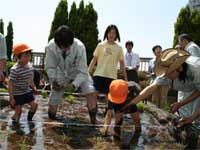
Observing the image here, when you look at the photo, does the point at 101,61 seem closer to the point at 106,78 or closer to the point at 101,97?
the point at 106,78

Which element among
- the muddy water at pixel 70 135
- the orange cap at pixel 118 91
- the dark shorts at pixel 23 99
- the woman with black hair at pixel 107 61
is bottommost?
the muddy water at pixel 70 135

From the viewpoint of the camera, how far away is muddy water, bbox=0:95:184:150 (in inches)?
185

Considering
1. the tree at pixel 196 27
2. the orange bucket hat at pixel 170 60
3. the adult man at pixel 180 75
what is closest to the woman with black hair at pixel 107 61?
the adult man at pixel 180 75

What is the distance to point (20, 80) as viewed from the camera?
5.98 m

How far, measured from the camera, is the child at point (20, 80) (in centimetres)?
583

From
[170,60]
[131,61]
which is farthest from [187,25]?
[170,60]

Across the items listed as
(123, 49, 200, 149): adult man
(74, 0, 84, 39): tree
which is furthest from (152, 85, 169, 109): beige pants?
(74, 0, 84, 39): tree

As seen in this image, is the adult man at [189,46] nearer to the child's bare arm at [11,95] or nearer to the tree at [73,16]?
the child's bare arm at [11,95]

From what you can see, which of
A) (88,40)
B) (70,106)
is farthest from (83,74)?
(88,40)

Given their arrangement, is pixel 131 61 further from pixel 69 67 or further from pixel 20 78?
pixel 20 78

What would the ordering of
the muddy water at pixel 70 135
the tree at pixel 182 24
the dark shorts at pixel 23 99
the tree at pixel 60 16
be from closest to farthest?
the muddy water at pixel 70 135 → the dark shorts at pixel 23 99 → the tree at pixel 182 24 → the tree at pixel 60 16

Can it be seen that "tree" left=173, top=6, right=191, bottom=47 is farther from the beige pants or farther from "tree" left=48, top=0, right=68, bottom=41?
the beige pants

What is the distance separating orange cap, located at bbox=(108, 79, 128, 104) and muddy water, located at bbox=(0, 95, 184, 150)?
1.50ft

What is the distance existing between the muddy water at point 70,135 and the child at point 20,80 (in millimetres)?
266
